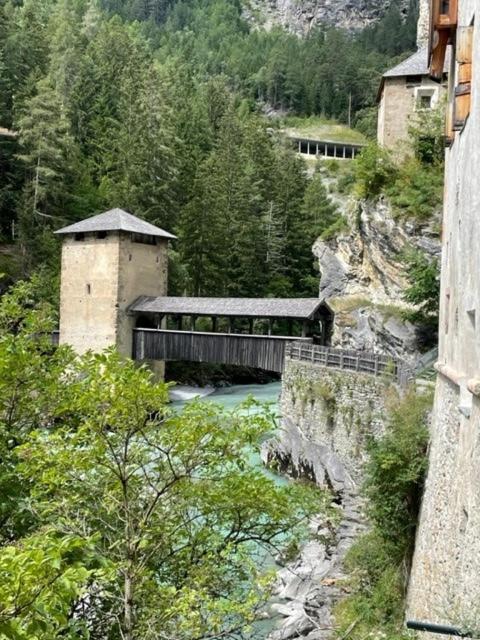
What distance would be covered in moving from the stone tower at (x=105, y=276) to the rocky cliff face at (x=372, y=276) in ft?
22.9

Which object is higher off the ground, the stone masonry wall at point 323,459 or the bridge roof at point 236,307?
the bridge roof at point 236,307

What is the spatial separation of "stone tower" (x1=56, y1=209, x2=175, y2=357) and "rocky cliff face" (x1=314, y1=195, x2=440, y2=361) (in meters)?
6.98

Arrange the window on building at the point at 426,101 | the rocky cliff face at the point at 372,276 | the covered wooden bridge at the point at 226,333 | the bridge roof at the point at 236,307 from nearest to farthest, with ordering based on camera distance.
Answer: the rocky cliff face at the point at 372,276, the bridge roof at the point at 236,307, the covered wooden bridge at the point at 226,333, the window on building at the point at 426,101

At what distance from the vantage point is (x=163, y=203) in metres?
36.1

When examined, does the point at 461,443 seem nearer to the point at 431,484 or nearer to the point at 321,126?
the point at 431,484

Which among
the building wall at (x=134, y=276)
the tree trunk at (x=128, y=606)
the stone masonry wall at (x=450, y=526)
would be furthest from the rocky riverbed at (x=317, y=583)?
the building wall at (x=134, y=276)

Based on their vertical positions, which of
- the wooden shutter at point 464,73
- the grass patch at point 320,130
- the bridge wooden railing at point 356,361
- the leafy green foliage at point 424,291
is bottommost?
the bridge wooden railing at point 356,361

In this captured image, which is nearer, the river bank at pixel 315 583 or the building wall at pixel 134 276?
the river bank at pixel 315 583

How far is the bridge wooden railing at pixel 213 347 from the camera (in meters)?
22.1

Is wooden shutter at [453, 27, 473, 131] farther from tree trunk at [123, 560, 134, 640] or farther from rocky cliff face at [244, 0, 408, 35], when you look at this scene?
rocky cliff face at [244, 0, 408, 35]

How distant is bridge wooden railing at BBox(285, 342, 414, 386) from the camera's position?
13.5 metres

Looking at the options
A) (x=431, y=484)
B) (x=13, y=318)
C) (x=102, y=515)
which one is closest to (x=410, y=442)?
(x=431, y=484)

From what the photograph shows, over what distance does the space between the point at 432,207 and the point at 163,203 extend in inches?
783

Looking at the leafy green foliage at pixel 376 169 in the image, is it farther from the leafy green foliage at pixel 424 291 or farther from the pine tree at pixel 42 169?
the pine tree at pixel 42 169
